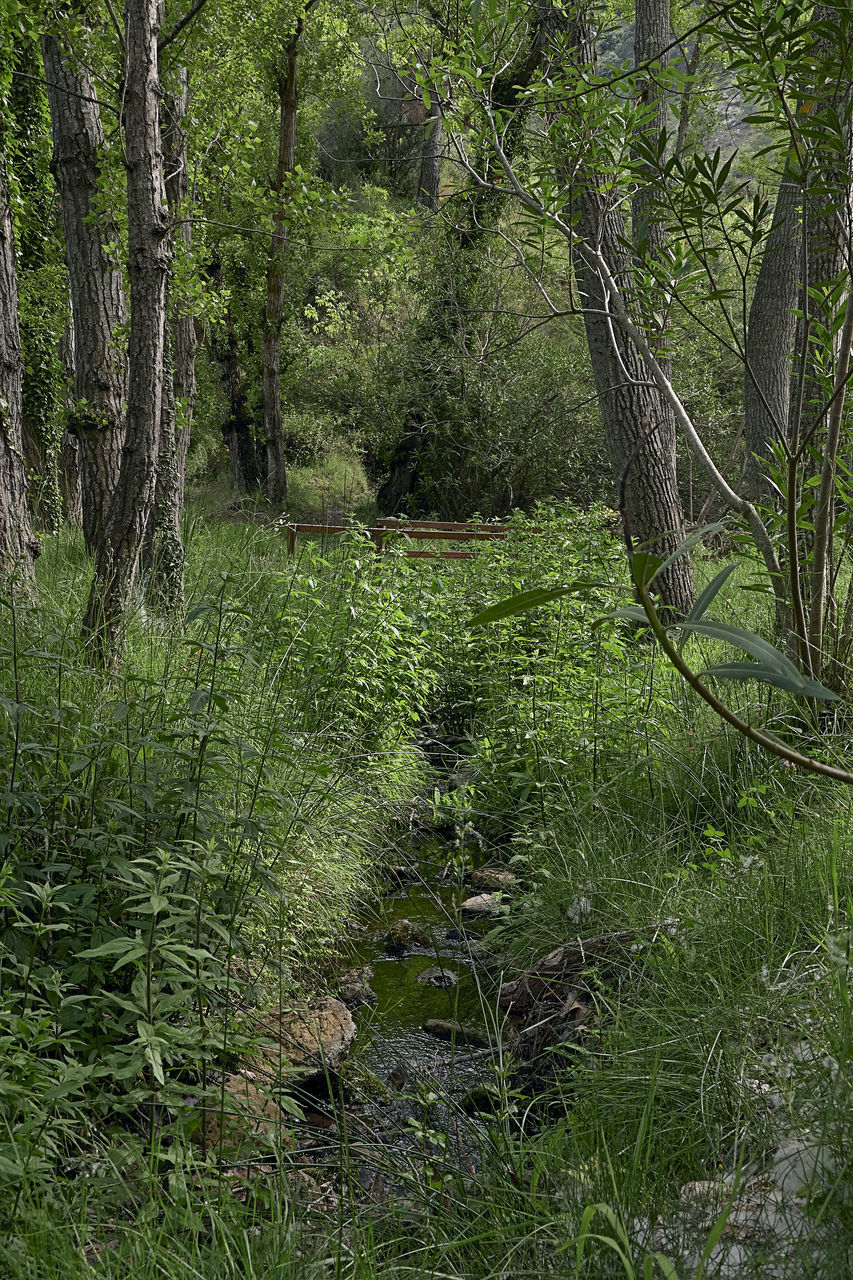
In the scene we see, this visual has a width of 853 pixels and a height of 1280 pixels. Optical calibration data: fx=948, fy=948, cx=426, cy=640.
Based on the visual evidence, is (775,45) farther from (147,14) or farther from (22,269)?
(22,269)

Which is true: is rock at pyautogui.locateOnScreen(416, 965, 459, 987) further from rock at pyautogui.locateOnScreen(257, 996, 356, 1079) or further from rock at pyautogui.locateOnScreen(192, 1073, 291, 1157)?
rock at pyautogui.locateOnScreen(192, 1073, 291, 1157)

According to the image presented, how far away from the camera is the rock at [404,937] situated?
386cm

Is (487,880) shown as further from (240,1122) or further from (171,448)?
(171,448)

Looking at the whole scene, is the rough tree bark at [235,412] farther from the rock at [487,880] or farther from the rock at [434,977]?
the rock at [434,977]

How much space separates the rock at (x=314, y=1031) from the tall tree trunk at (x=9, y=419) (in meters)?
2.83

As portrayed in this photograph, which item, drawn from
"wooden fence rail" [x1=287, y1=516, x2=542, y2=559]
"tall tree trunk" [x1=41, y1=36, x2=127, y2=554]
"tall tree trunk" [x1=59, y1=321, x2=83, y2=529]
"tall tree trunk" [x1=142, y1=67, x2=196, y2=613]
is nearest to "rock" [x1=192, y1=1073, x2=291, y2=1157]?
"tall tree trunk" [x1=142, y1=67, x2=196, y2=613]

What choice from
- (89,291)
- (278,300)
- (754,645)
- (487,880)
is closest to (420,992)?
(487,880)

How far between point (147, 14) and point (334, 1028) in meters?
4.29

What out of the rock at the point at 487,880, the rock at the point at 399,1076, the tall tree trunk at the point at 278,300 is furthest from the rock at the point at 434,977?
the tall tree trunk at the point at 278,300

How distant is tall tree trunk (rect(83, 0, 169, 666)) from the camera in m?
4.22

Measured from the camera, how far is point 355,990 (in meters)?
3.44

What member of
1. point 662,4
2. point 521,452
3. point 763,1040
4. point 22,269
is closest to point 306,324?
point 521,452

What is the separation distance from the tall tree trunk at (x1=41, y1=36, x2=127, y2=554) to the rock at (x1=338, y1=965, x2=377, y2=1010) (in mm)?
3165

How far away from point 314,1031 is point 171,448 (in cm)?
443
